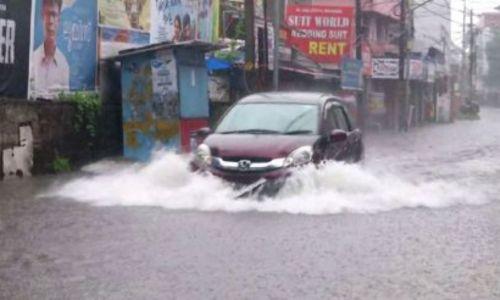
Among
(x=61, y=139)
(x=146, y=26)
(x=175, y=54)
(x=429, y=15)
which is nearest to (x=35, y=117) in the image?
(x=61, y=139)

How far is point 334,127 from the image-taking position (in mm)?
12773

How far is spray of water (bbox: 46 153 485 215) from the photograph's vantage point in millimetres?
10773

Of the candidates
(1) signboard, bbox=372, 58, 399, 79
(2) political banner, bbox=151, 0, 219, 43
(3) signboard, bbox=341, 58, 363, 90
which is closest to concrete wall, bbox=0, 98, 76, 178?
(2) political banner, bbox=151, 0, 219, 43

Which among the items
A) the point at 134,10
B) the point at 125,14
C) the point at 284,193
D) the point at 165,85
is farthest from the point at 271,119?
the point at 134,10

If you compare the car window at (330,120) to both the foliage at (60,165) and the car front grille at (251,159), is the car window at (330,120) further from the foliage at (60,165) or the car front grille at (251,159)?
the foliage at (60,165)

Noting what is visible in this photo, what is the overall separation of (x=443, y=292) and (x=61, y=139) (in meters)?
11.6

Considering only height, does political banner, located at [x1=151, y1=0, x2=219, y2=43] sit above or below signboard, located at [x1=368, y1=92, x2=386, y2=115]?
above

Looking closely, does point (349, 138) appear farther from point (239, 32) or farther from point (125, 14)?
point (239, 32)

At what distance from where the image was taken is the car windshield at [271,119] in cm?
1199

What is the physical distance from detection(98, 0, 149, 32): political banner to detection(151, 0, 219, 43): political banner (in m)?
0.48

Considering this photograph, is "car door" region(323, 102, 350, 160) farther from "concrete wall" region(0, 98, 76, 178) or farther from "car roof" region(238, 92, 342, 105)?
"concrete wall" region(0, 98, 76, 178)

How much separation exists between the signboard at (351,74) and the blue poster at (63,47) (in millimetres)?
15672

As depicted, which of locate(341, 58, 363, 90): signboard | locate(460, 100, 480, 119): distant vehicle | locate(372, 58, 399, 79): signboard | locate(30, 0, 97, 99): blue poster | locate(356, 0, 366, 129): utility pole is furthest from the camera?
locate(460, 100, 480, 119): distant vehicle

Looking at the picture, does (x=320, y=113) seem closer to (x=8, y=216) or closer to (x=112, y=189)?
(x=112, y=189)
